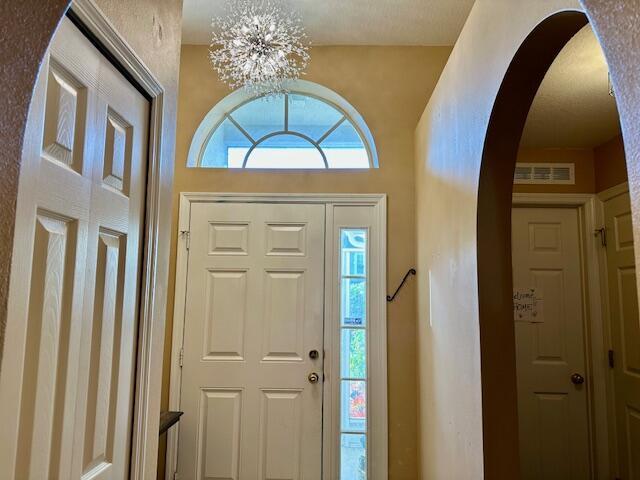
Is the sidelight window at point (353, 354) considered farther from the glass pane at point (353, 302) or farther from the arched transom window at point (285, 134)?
the arched transom window at point (285, 134)

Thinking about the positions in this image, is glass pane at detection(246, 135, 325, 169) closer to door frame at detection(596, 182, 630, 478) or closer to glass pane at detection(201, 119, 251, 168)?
glass pane at detection(201, 119, 251, 168)

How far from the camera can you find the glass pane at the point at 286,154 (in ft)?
9.84

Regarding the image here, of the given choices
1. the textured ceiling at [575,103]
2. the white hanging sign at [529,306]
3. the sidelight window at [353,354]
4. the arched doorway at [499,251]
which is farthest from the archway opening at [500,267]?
the white hanging sign at [529,306]

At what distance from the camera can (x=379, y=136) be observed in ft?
9.61

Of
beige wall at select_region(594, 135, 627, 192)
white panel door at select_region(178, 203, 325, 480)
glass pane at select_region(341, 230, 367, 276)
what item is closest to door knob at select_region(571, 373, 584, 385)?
beige wall at select_region(594, 135, 627, 192)

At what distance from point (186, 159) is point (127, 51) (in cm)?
178

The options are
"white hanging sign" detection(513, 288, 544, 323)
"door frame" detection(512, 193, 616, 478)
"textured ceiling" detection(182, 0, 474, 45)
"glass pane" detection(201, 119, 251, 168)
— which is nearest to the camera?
"textured ceiling" detection(182, 0, 474, 45)

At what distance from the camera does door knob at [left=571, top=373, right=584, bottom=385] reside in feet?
9.34

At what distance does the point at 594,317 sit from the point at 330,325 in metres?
1.74

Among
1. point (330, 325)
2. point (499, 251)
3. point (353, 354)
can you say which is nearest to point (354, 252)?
point (330, 325)

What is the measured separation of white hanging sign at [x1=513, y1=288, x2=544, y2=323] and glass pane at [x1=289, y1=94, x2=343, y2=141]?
172 centimetres

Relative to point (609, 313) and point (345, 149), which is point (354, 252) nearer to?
point (345, 149)

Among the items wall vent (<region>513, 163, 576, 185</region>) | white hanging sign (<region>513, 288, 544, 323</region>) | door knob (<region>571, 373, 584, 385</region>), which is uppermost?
wall vent (<region>513, 163, 576, 185</region>)

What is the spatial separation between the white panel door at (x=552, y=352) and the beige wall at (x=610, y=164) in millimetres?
261
